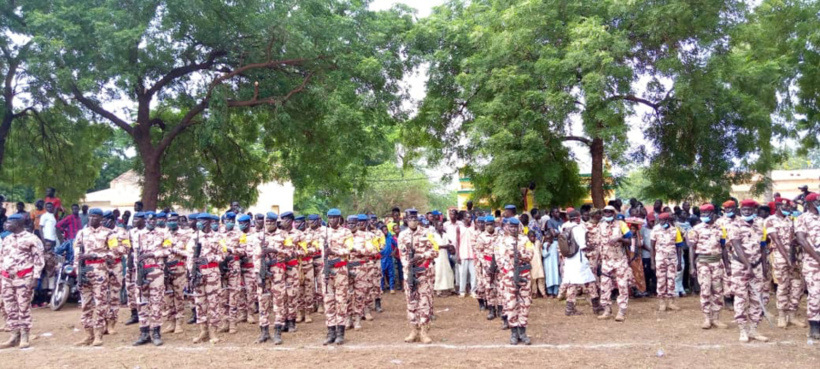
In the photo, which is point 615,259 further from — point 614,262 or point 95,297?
point 95,297

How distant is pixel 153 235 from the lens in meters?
9.86

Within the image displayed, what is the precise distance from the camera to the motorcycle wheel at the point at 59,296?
13836 millimetres

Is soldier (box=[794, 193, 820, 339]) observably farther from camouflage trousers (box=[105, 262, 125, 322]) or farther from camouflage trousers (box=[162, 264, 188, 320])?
camouflage trousers (box=[105, 262, 125, 322])

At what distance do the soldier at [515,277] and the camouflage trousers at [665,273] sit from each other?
3.47 m

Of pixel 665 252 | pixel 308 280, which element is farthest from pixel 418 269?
pixel 665 252

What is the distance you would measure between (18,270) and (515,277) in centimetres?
740

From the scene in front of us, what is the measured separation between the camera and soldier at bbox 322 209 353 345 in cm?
934

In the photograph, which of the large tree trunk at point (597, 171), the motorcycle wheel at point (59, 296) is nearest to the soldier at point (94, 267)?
the motorcycle wheel at point (59, 296)

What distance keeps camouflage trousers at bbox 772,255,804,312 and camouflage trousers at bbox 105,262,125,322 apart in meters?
10.1

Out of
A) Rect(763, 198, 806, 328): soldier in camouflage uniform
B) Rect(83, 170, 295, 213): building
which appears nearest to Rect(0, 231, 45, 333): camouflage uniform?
Rect(763, 198, 806, 328): soldier in camouflage uniform

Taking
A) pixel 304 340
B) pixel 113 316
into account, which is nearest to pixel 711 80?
pixel 304 340

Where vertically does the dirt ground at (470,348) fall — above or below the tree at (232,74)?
below

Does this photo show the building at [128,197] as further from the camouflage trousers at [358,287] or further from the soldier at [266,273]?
the soldier at [266,273]

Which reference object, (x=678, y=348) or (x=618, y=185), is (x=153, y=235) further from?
(x=618, y=185)
